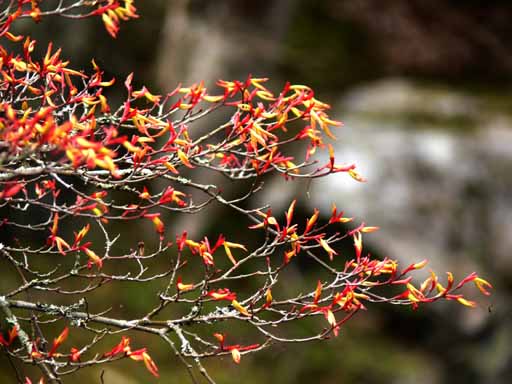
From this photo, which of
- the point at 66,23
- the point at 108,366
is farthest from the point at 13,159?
the point at 66,23

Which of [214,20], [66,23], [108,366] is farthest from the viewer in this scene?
[214,20]

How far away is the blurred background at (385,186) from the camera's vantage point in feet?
17.1

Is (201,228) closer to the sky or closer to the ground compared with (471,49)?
closer to the ground

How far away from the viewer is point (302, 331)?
5527 millimetres

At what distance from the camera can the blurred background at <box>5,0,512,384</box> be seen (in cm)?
521

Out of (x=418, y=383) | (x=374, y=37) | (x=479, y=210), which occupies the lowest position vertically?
(x=418, y=383)

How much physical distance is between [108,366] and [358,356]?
1785 millimetres

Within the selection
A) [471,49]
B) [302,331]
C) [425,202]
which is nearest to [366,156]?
[425,202]

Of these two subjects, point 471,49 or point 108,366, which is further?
point 471,49

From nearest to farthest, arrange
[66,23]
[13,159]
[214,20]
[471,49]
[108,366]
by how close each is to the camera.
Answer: [13,159], [108,366], [66,23], [214,20], [471,49]

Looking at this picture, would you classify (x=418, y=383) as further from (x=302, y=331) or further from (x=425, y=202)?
(x=425, y=202)

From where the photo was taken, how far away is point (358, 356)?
17.9 feet

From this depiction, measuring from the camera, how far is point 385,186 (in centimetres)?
569

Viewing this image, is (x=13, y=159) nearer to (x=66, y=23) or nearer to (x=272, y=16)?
(x=66, y=23)
